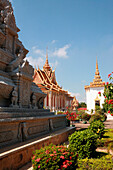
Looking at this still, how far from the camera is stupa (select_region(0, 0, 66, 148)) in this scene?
546 cm

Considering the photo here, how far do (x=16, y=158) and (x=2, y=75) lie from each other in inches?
140

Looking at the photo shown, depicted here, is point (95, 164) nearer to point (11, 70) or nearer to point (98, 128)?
point (98, 128)

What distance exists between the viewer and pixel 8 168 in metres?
4.34

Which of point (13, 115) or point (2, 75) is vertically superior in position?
point (2, 75)

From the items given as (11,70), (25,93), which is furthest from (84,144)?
(11,70)

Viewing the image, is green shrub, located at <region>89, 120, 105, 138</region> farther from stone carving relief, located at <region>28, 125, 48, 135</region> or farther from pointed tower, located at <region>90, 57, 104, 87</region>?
pointed tower, located at <region>90, 57, 104, 87</region>

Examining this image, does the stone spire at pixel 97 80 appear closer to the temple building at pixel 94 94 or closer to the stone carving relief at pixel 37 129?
the temple building at pixel 94 94

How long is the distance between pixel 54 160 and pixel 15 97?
167 inches

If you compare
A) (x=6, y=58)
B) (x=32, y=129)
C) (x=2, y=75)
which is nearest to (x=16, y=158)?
(x=32, y=129)

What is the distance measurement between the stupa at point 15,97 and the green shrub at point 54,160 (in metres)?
2.09

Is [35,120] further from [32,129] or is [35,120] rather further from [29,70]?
[29,70]

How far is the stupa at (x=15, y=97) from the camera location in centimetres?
546

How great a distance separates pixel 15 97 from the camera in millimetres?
6895

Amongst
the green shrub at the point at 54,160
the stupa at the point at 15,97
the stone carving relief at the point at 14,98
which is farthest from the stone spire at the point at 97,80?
the green shrub at the point at 54,160
